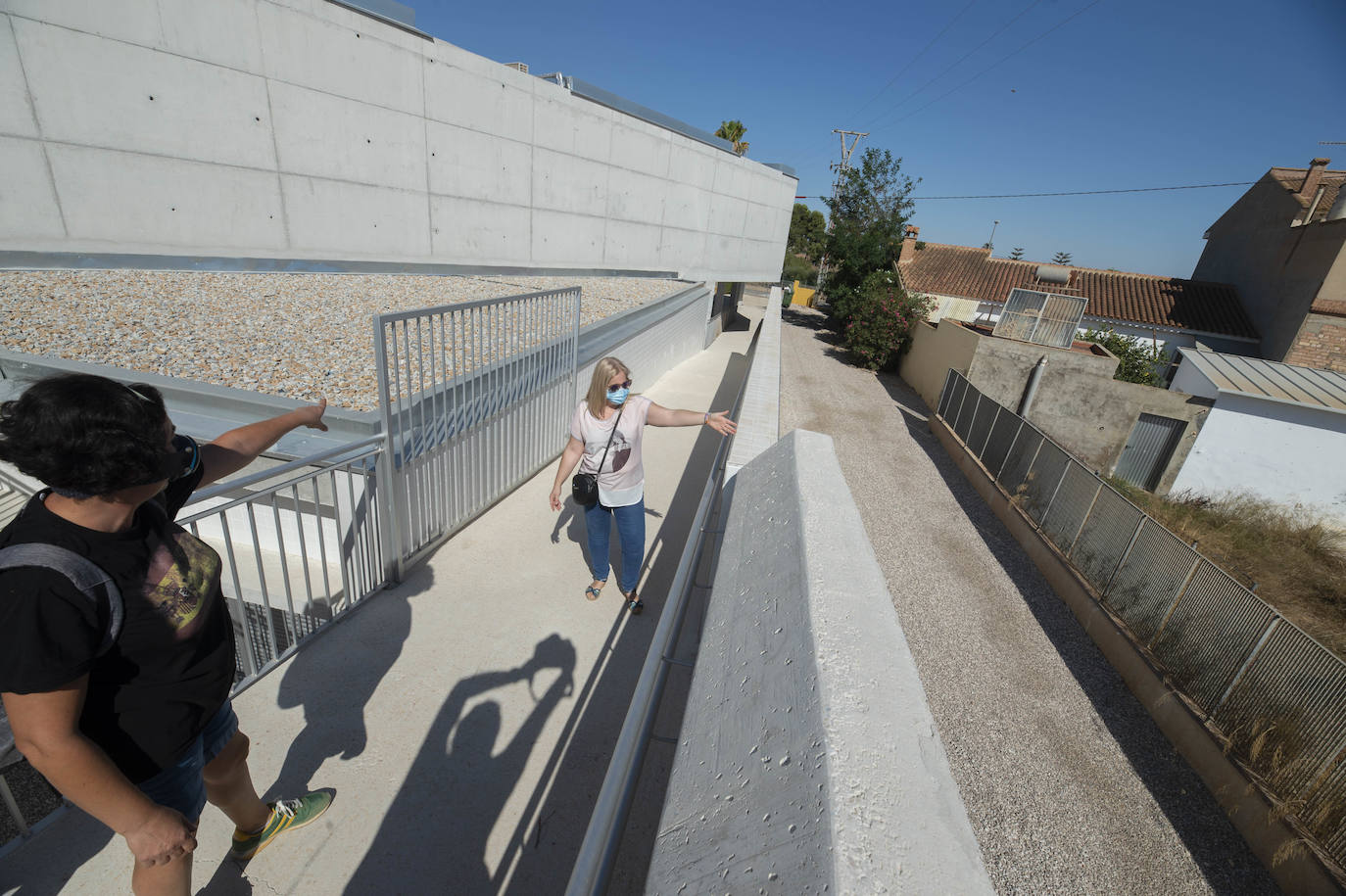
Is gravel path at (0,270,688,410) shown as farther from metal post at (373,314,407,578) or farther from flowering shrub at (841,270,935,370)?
flowering shrub at (841,270,935,370)

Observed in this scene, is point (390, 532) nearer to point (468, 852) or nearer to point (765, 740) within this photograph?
point (468, 852)

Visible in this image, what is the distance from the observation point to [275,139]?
7.88 meters

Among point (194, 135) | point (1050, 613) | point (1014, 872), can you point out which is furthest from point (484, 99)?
point (1014, 872)

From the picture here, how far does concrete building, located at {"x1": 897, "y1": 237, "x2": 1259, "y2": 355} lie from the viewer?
21.5 m

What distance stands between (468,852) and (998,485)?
920cm

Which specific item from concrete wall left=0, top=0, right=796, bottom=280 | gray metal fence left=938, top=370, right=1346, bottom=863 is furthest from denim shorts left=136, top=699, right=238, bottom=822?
concrete wall left=0, top=0, right=796, bottom=280

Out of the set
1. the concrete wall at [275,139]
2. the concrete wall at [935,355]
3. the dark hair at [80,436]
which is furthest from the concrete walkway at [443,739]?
the concrete wall at [935,355]

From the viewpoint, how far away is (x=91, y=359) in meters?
4.47

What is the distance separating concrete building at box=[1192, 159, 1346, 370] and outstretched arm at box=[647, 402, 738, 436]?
24.0 m

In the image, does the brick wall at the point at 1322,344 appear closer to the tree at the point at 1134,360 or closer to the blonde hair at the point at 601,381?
the tree at the point at 1134,360

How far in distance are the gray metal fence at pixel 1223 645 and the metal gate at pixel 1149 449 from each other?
311 inches

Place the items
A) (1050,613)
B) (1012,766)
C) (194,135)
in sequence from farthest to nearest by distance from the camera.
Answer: (194,135)
(1050,613)
(1012,766)

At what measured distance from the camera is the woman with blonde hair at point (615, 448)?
11.2 ft

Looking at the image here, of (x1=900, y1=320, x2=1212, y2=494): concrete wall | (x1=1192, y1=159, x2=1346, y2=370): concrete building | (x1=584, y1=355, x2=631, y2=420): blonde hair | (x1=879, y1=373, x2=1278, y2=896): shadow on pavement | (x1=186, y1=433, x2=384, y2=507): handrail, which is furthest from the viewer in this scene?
(x1=1192, y1=159, x2=1346, y2=370): concrete building
